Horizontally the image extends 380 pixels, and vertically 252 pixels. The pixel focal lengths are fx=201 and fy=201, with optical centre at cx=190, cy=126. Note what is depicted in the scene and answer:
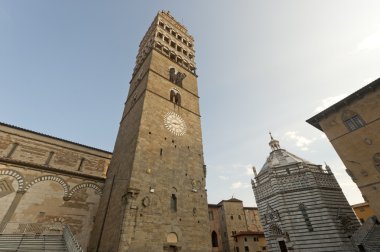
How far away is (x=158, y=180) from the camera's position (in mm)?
13305

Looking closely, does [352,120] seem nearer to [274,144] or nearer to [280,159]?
[280,159]

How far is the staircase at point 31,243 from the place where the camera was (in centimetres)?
972

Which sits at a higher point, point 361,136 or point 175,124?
point 175,124

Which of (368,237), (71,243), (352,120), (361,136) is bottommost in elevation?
(71,243)

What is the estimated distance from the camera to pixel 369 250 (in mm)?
15656

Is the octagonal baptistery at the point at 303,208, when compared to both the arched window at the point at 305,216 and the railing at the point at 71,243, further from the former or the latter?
the railing at the point at 71,243

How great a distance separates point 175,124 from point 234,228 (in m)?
26.2

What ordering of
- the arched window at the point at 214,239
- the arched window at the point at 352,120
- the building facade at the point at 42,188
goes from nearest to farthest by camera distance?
the building facade at the point at 42,188 → the arched window at the point at 352,120 → the arched window at the point at 214,239

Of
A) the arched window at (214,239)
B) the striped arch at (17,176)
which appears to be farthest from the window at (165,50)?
the arched window at (214,239)

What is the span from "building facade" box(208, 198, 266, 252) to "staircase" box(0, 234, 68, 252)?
1020 inches

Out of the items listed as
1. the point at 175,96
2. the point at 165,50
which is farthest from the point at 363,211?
the point at 165,50

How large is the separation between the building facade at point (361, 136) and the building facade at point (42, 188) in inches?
780

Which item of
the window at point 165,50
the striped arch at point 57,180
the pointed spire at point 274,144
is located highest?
the window at point 165,50

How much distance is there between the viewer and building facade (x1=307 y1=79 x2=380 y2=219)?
44.4 ft
